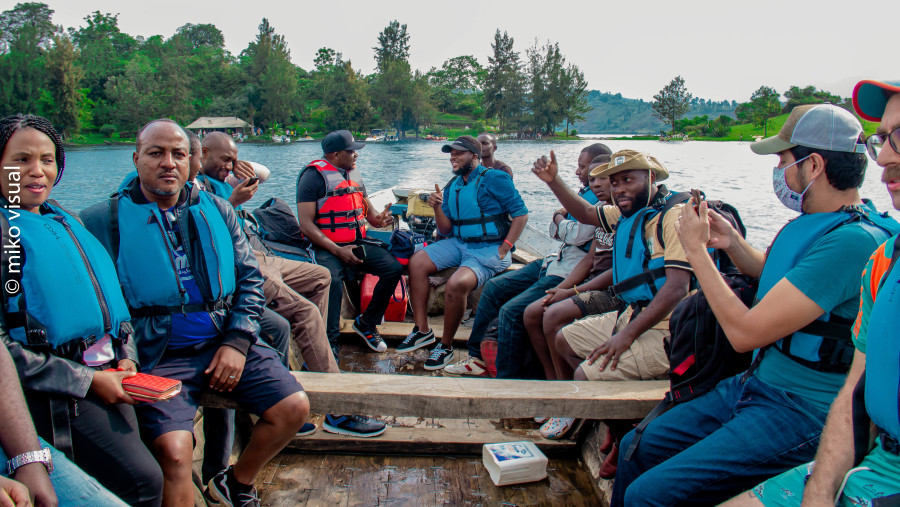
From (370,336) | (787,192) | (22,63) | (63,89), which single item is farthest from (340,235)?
(22,63)

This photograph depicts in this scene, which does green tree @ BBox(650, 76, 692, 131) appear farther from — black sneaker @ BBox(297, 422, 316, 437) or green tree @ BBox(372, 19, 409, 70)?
black sneaker @ BBox(297, 422, 316, 437)

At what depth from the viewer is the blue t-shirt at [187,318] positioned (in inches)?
84.0

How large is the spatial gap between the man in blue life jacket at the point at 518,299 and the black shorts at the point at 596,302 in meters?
0.41

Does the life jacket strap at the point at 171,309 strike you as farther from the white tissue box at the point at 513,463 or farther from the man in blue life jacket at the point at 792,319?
the man in blue life jacket at the point at 792,319

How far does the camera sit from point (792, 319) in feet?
5.04

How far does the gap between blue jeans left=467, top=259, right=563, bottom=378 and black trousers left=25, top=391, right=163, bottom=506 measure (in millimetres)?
2076

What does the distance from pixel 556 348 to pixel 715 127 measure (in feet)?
225

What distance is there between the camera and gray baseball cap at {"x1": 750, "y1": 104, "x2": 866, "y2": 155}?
1.66 metres

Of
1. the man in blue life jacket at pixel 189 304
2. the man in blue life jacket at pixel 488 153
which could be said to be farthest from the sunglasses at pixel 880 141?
the man in blue life jacket at pixel 488 153

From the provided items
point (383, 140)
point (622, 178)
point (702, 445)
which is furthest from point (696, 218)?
point (383, 140)

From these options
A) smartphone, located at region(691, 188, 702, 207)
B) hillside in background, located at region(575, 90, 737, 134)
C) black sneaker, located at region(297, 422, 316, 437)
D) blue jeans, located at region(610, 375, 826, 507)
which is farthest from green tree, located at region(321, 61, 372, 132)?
hillside in background, located at region(575, 90, 737, 134)

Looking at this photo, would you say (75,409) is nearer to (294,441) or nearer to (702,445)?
(294,441)

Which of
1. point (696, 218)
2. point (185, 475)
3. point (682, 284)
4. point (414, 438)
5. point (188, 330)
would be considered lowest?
point (414, 438)

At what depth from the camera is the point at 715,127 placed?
62438 mm
